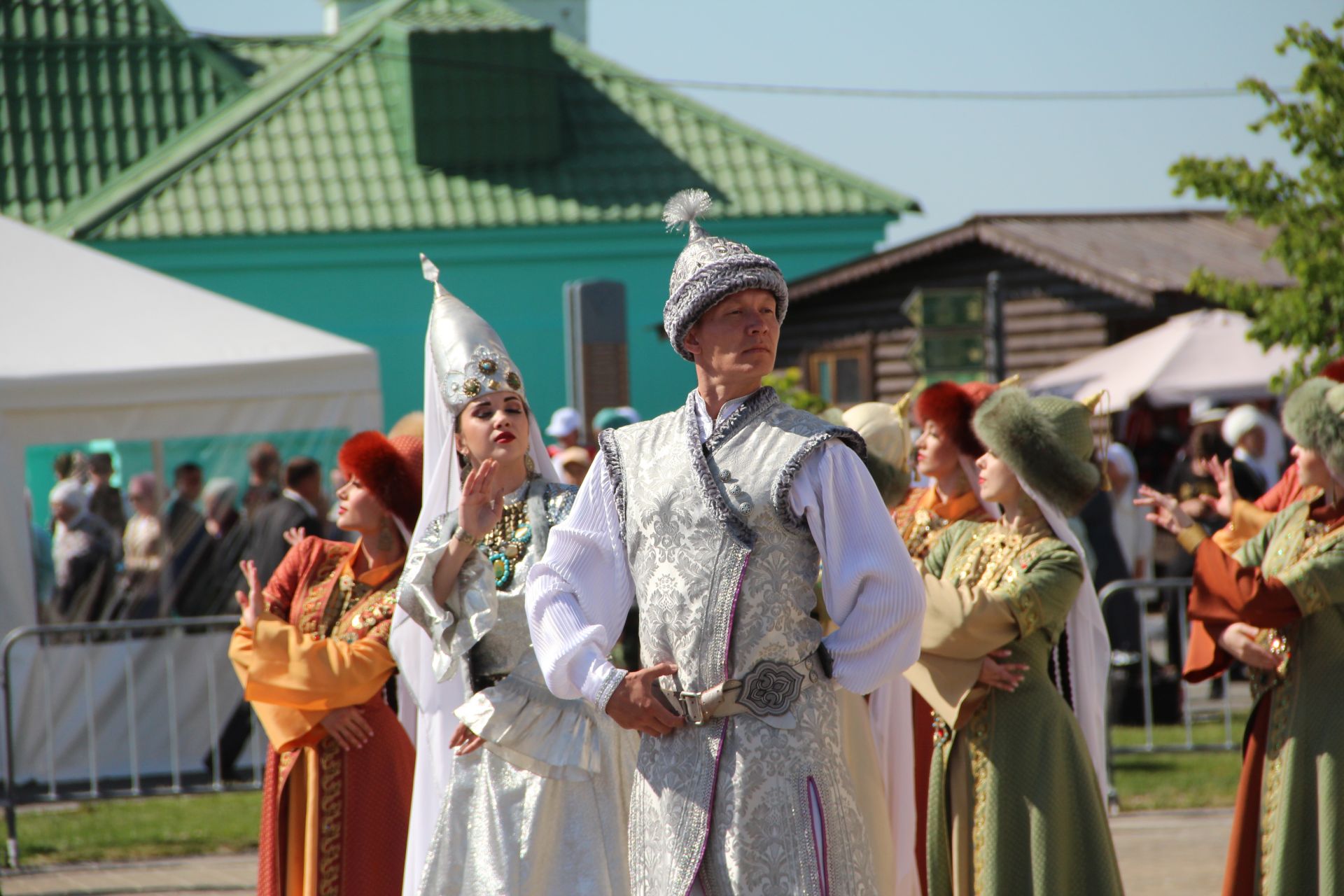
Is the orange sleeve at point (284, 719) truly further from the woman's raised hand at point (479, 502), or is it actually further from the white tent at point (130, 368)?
the white tent at point (130, 368)

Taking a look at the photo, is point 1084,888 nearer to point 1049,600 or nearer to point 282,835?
point 1049,600

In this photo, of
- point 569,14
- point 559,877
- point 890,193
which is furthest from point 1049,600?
point 569,14

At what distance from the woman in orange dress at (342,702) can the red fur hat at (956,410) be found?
1.51 meters

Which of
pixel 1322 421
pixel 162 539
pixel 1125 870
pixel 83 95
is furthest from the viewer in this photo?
pixel 83 95

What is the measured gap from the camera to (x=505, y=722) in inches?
157

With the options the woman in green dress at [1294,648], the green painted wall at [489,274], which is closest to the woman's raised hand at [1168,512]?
the woman in green dress at [1294,648]

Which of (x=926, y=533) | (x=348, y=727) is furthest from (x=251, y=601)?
(x=926, y=533)

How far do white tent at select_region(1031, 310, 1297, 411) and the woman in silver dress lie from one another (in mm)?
8888

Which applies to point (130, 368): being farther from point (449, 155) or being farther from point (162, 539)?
point (449, 155)

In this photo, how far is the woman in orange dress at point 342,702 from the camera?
462 centimetres

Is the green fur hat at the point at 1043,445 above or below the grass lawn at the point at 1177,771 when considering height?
above

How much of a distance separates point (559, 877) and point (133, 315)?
5.36 meters

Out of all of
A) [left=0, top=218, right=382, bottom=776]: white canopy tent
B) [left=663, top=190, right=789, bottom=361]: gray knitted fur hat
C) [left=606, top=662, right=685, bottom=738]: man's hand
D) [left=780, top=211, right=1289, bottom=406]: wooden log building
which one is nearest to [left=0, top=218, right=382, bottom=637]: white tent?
[left=0, top=218, right=382, bottom=776]: white canopy tent

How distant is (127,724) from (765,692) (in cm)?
603
